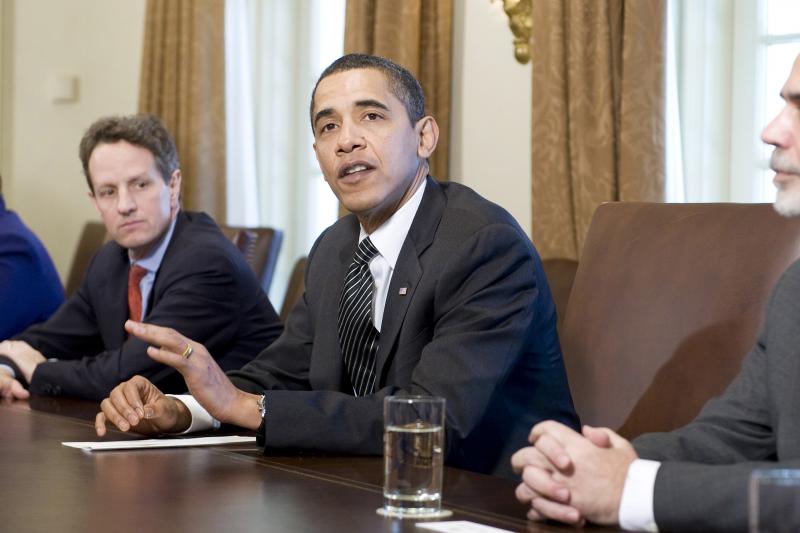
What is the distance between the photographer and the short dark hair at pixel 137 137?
3748 millimetres

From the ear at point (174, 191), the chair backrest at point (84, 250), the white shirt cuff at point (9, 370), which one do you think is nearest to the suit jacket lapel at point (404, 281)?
the white shirt cuff at point (9, 370)

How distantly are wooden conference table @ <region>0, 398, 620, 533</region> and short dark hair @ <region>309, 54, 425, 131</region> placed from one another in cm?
86

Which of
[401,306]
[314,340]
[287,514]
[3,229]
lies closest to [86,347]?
[3,229]

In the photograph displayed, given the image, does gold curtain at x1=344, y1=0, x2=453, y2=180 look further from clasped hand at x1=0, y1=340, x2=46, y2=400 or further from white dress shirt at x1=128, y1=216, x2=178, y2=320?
clasped hand at x1=0, y1=340, x2=46, y2=400

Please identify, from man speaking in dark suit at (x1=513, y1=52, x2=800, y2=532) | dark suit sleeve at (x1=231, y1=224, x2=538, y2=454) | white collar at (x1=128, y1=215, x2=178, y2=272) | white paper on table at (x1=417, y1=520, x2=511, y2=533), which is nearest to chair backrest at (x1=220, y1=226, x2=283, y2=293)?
white collar at (x1=128, y1=215, x2=178, y2=272)

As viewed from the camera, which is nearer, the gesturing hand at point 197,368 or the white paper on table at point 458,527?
the white paper on table at point 458,527

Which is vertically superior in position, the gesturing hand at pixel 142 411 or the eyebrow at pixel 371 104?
the eyebrow at pixel 371 104

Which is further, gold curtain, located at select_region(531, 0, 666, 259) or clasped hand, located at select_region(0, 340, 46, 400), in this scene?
gold curtain, located at select_region(531, 0, 666, 259)

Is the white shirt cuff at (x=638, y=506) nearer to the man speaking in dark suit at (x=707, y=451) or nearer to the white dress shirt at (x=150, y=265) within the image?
the man speaking in dark suit at (x=707, y=451)

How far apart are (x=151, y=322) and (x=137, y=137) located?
74cm

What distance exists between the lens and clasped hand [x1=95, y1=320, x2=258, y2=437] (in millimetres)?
2133

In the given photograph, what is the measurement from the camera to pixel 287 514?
1498 millimetres

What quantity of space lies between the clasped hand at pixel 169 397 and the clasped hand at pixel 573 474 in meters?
0.72

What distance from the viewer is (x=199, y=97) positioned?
543 cm
